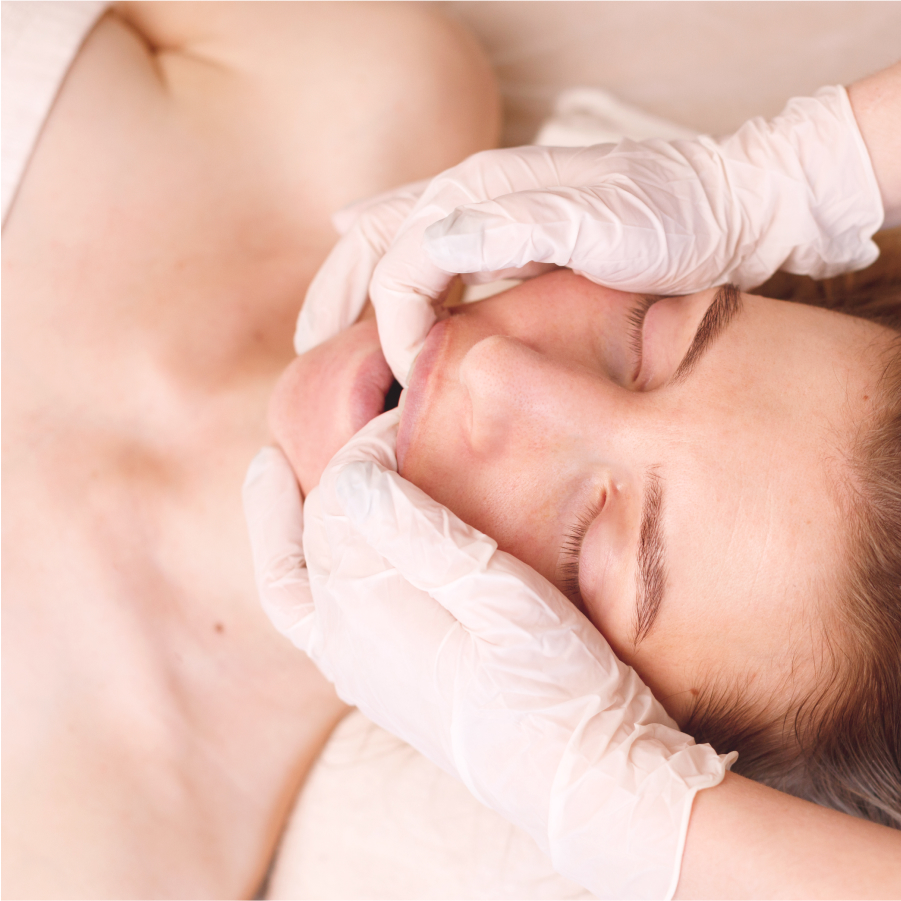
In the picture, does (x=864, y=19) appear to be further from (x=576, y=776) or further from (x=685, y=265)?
(x=576, y=776)

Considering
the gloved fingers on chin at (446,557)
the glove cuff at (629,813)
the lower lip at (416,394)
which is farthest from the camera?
the lower lip at (416,394)

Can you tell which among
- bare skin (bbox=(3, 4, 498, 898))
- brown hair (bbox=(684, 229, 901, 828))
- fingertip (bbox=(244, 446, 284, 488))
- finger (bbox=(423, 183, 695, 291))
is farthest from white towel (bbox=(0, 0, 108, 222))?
brown hair (bbox=(684, 229, 901, 828))

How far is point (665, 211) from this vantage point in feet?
4.49

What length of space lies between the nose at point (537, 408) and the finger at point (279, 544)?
0.52 meters

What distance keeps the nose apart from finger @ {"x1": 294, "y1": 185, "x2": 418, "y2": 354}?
551mm

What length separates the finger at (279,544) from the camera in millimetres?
1492

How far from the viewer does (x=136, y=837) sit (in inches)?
58.3

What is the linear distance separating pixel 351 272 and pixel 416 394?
526mm

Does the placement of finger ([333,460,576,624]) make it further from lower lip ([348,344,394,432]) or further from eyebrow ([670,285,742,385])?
eyebrow ([670,285,742,385])

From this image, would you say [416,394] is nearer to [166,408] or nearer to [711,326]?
[711,326]

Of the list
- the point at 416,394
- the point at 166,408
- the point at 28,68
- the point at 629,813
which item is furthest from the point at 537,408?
the point at 28,68

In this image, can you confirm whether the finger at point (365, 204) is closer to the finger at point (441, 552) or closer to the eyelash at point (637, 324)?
the eyelash at point (637, 324)

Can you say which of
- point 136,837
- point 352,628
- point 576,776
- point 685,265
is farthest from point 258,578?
point 685,265

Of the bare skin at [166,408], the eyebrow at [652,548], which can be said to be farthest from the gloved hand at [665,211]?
the bare skin at [166,408]
